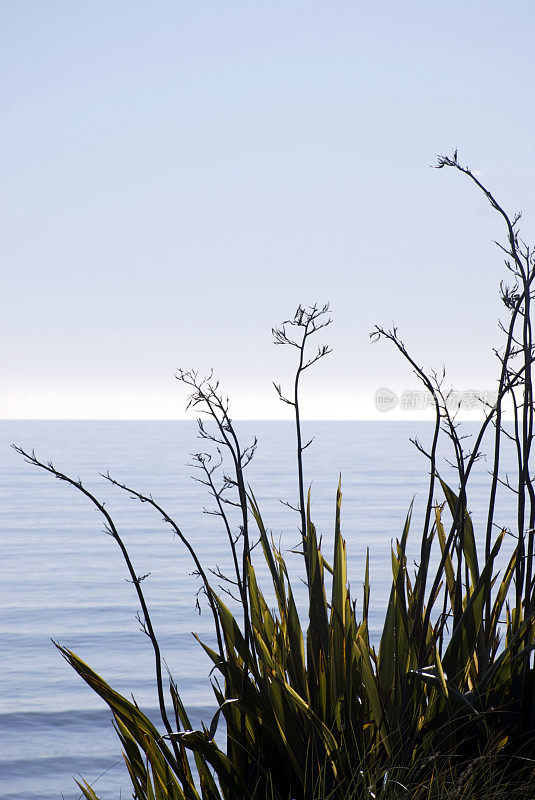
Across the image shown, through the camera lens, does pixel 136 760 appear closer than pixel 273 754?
Yes

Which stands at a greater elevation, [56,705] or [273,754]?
[273,754]

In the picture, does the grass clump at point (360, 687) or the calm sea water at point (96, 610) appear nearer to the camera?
the grass clump at point (360, 687)

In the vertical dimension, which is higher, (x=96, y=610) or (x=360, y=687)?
(x=360, y=687)

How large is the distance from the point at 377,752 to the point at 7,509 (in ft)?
67.5

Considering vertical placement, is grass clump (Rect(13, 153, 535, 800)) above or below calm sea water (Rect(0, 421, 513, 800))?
above

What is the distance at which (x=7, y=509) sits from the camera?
819 inches

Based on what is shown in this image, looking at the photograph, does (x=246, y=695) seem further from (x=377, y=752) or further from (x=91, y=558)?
(x=91, y=558)

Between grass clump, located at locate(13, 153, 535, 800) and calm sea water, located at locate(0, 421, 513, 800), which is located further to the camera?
calm sea water, located at locate(0, 421, 513, 800)

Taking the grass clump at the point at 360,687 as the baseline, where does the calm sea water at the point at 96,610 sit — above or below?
below

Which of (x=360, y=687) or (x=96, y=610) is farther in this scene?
(x=96, y=610)

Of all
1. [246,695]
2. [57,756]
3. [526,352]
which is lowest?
[57,756]

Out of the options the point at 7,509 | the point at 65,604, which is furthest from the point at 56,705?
the point at 7,509

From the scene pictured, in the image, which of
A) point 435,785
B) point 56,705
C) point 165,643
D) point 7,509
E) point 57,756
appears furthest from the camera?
point 7,509

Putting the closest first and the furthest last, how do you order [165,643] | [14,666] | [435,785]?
[435,785] < [14,666] < [165,643]
